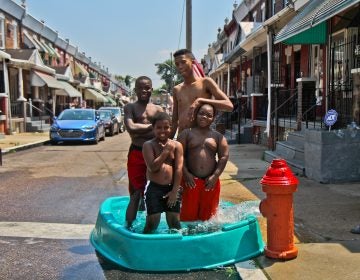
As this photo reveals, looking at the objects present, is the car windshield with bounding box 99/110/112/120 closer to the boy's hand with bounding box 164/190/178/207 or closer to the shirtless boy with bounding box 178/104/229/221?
the shirtless boy with bounding box 178/104/229/221

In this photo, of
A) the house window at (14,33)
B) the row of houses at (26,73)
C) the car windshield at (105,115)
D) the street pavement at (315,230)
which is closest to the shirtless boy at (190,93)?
the street pavement at (315,230)

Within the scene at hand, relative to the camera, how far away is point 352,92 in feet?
35.7

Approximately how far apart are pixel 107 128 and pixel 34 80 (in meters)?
6.35

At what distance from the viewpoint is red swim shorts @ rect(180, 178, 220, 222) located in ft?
16.0

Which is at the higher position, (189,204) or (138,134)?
(138,134)

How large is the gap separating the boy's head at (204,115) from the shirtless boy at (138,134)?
2.25 feet

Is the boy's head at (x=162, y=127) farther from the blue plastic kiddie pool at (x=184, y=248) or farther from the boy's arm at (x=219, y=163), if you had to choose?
the blue plastic kiddie pool at (x=184, y=248)

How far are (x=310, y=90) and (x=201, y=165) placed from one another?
1147 cm

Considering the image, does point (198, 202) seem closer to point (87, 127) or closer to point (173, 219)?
point (173, 219)

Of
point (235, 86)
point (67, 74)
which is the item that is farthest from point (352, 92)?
point (67, 74)

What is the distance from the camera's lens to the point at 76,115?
21391mm

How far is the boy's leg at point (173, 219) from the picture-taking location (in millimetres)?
4793

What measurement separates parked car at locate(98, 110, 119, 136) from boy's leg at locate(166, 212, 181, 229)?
2074 cm

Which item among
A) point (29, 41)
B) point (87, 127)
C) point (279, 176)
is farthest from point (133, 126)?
point (29, 41)
